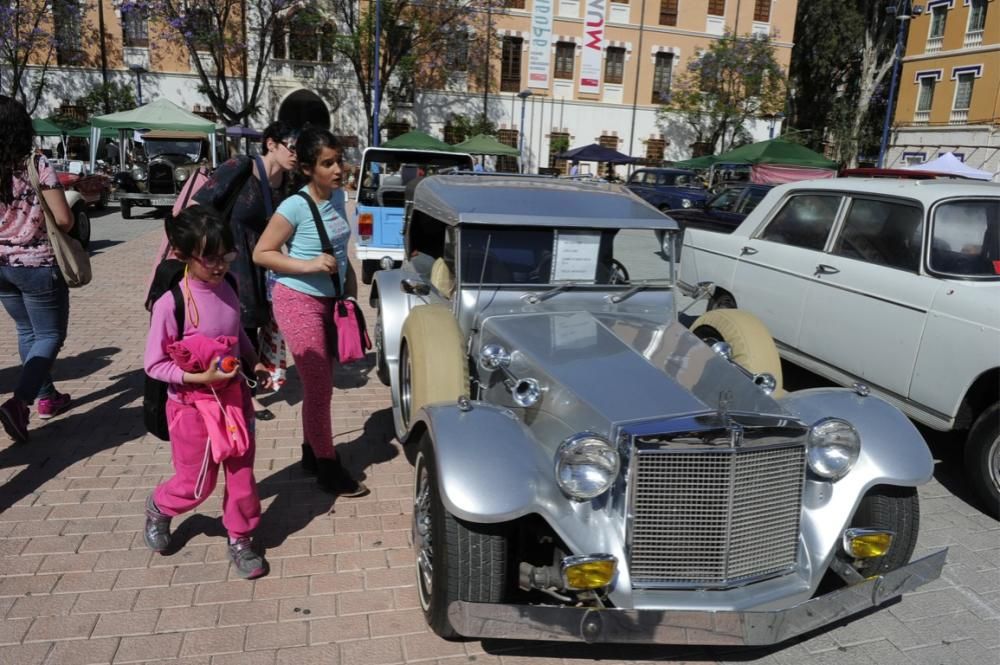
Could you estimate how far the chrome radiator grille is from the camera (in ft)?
8.52

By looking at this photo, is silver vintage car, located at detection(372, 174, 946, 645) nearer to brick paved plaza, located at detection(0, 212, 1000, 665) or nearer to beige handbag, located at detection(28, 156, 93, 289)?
brick paved plaza, located at detection(0, 212, 1000, 665)

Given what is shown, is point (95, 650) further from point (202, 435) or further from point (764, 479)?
point (764, 479)

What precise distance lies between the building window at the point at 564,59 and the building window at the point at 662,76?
4318 mm

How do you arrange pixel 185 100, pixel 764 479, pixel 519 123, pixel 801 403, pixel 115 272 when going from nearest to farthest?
pixel 764 479
pixel 801 403
pixel 115 272
pixel 185 100
pixel 519 123

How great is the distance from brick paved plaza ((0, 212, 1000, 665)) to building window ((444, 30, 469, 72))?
30.3 meters

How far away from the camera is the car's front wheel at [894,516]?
3.00m

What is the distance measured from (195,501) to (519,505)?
161 centimetres

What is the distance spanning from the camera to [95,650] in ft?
8.91

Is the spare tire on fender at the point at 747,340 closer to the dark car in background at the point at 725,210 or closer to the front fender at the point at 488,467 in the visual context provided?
the front fender at the point at 488,467

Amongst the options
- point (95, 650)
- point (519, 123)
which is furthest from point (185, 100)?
point (95, 650)

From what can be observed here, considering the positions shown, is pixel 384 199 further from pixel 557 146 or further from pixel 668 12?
pixel 668 12

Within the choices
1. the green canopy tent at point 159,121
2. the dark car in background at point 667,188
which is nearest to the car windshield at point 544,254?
the dark car in background at point 667,188

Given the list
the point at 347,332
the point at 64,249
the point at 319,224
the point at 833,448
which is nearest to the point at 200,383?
the point at 347,332

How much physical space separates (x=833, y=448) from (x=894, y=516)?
0.46m
